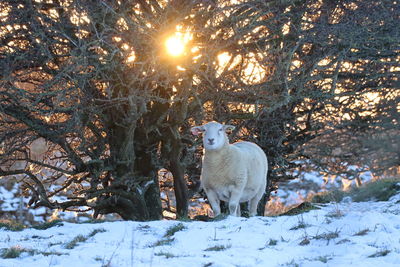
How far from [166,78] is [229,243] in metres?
5.30

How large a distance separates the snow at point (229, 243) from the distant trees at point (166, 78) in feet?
10.3

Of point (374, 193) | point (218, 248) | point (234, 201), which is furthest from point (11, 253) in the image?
point (374, 193)

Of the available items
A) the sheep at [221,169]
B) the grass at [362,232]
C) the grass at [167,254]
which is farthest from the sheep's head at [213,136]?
the grass at [167,254]

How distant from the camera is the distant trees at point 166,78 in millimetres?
10062

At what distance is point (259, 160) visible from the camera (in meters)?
11.7

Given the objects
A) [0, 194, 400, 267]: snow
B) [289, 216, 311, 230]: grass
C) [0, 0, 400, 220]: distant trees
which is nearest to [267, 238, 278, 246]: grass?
[0, 194, 400, 267]: snow

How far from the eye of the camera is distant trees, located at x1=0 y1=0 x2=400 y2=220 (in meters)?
10.1

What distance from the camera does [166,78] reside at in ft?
37.0

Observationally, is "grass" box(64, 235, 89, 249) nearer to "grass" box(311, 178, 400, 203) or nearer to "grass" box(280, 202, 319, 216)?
"grass" box(280, 202, 319, 216)

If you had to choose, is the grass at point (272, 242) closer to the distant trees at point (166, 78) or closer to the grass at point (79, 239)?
the grass at point (79, 239)

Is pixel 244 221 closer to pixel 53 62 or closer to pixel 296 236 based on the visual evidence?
pixel 296 236

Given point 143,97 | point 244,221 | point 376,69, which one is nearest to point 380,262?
point 244,221

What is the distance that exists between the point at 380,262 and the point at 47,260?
3240 millimetres

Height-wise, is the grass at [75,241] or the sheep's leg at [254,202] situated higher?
the sheep's leg at [254,202]
